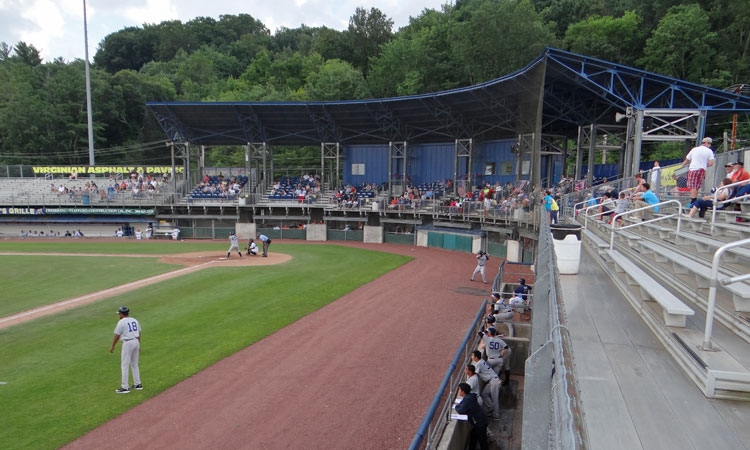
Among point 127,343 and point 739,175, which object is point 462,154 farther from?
point 127,343

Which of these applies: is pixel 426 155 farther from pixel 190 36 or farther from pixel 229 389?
pixel 190 36

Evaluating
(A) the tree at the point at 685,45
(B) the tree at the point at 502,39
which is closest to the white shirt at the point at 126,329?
(B) the tree at the point at 502,39

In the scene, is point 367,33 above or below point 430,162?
above

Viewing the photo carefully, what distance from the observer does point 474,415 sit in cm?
821

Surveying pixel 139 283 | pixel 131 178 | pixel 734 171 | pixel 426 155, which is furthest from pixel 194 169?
pixel 734 171

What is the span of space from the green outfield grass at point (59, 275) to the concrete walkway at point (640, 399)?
20.7 meters

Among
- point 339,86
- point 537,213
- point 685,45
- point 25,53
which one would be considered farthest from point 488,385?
point 25,53

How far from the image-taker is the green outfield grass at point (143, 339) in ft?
31.9

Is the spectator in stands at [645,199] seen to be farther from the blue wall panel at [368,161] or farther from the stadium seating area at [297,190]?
the blue wall panel at [368,161]

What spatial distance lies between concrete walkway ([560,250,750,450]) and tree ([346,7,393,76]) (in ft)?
246

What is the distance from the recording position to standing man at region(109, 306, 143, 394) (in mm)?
10305

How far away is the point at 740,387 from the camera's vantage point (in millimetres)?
3891

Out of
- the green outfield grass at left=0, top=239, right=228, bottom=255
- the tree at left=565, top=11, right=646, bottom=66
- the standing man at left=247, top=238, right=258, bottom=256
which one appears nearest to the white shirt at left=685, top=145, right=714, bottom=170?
the standing man at left=247, top=238, right=258, bottom=256

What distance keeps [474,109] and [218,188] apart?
2754 centimetres
